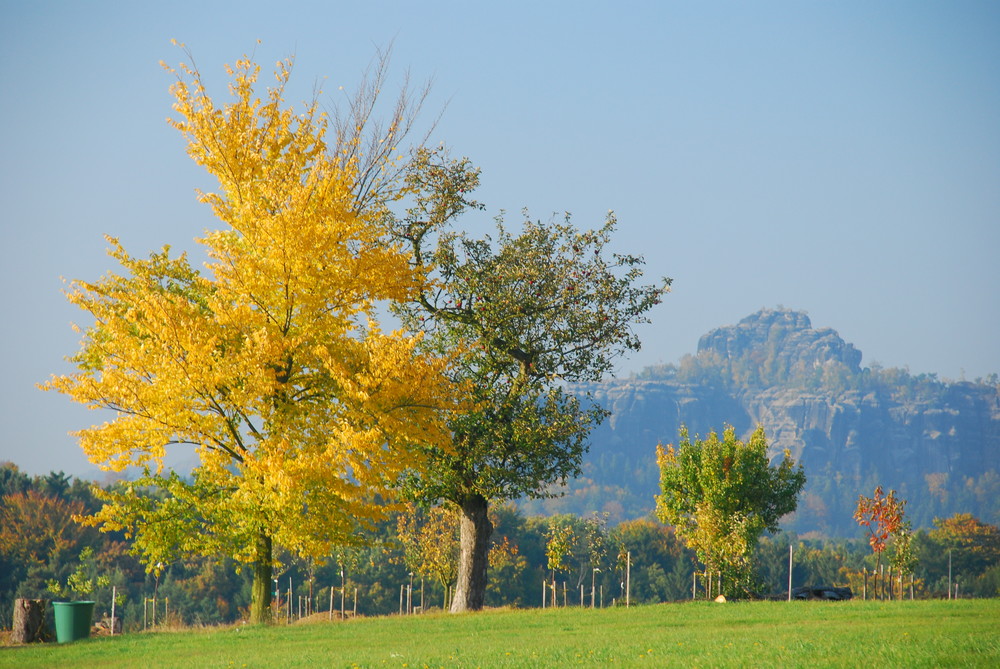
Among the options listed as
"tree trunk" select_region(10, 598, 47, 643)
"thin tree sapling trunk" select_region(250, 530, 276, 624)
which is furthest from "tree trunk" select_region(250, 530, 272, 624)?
"tree trunk" select_region(10, 598, 47, 643)

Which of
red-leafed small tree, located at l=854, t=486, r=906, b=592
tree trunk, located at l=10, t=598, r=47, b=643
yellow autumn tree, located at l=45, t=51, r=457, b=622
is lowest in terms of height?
tree trunk, located at l=10, t=598, r=47, b=643

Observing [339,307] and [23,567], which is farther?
[23,567]

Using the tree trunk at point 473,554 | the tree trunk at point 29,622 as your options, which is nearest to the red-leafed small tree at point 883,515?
the tree trunk at point 473,554

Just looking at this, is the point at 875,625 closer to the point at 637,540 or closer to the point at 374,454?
the point at 374,454

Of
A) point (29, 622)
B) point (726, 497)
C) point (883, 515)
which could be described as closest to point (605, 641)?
point (29, 622)

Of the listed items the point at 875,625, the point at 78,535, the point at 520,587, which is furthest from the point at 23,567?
the point at 875,625

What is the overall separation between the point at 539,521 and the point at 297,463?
87407 millimetres

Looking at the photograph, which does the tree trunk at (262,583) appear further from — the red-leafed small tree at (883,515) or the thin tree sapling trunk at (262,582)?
the red-leafed small tree at (883,515)

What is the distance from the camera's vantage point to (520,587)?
275 ft

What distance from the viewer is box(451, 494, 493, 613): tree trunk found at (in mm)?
25344

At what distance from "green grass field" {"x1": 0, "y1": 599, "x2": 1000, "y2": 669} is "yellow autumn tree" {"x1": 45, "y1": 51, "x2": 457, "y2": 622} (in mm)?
2339

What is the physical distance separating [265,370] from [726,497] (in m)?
18.9

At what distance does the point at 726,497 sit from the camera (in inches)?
1257

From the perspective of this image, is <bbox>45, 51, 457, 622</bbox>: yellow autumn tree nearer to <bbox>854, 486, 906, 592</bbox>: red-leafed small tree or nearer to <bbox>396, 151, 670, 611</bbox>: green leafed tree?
<bbox>396, 151, 670, 611</bbox>: green leafed tree
